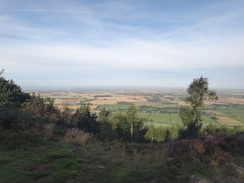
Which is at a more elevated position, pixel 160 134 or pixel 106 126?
pixel 106 126

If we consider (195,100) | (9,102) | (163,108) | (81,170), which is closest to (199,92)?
(195,100)

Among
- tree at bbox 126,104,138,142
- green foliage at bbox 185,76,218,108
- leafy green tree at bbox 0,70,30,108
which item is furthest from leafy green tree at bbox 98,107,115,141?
green foliage at bbox 185,76,218,108

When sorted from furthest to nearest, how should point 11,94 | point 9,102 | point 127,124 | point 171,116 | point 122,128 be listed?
point 171,116
point 122,128
point 127,124
point 11,94
point 9,102

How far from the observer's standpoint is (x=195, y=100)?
18312mm

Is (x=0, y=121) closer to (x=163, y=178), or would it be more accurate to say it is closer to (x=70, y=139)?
(x=70, y=139)

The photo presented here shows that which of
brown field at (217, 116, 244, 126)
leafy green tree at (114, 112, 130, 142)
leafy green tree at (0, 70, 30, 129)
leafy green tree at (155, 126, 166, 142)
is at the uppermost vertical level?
leafy green tree at (0, 70, 30, 129)

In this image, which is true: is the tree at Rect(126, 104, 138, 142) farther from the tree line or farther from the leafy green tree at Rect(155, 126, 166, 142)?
the leafy green tree at Rect(155, 126, 166, 142)

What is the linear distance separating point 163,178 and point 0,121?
890cm

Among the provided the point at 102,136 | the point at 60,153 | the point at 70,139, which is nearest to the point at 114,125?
the point at 102,136

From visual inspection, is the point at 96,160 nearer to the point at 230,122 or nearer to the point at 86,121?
the point at 86,121

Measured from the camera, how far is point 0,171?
439cm

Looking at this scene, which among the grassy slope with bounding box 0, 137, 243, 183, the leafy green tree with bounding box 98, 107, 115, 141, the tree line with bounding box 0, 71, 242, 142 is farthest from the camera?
the leafy green tree with bounding box 98, 107, 115, 141

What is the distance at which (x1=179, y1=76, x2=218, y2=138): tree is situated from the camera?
18.2 metres

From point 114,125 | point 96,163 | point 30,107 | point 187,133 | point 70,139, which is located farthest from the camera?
point 114,125
